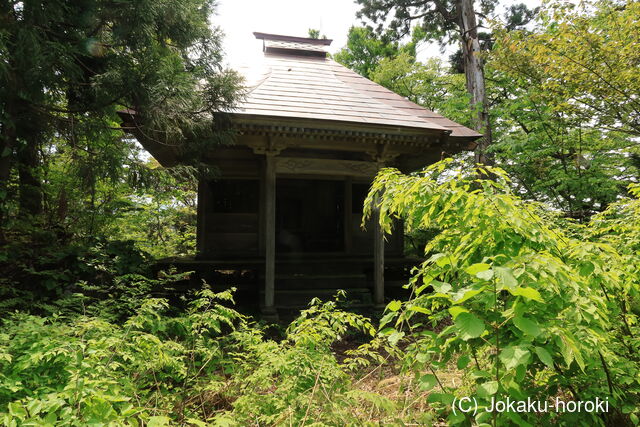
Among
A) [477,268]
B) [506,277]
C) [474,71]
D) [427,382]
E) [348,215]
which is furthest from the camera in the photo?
[474,71]

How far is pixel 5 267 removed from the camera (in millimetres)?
4605

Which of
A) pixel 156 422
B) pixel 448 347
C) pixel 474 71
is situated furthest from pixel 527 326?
pixel 474 71

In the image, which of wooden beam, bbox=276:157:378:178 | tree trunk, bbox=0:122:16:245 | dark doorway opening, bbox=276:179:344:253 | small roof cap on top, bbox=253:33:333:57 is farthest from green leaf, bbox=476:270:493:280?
small roof cap on top, bbox=253:33:333:57

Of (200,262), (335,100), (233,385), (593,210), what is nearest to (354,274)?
(200,262)

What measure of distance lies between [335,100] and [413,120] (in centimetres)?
173

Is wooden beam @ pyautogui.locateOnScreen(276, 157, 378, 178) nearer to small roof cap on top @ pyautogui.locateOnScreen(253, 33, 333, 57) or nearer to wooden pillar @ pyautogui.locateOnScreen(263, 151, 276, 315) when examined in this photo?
wooden pillar @ pyautogui.locateOnScreen(263, 151, 276, 315)

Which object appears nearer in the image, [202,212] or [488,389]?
[488,389]

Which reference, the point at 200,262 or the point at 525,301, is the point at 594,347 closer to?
the point at 525,301

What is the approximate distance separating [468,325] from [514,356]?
0.18 metres

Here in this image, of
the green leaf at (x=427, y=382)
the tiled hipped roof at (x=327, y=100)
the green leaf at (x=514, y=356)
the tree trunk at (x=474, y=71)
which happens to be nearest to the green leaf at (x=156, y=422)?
the green leaf at (x=427, y=382)

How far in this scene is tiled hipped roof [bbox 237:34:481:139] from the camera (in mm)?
6109

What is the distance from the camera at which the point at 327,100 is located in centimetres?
713

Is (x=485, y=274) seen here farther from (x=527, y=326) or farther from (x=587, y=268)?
(x=587, y=268)

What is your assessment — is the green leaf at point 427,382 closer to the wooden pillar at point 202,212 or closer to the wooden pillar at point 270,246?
the wooden pillar at point 270,246
